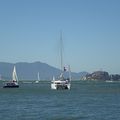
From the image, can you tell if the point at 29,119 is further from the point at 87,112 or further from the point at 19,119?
the point at 87,112

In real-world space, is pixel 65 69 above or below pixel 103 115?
above

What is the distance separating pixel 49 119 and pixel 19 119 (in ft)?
11.4

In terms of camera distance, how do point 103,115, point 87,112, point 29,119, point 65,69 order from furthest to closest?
point 65,69, point 87,112, point 103,115, point 29,119

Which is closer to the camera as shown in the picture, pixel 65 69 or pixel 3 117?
pixel 3 117

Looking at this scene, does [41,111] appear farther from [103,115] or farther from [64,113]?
[103,115]

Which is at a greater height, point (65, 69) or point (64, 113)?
point (65, 69)

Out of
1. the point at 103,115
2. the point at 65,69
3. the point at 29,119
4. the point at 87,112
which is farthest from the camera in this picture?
the point at 65,69

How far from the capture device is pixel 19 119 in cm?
5675

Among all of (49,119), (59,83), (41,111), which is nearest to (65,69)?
(59,83)

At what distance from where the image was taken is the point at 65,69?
512ft

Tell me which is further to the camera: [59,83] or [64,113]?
[59,83]

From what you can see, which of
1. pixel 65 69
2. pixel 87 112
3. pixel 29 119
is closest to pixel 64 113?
pixel 87 112

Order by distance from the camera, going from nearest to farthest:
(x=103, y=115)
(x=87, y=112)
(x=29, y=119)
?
(x=29, y=119) → (x=103, y=115) → (x=87, y=112)

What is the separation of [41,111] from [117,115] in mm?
11015
